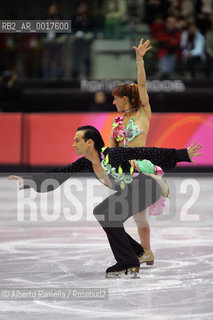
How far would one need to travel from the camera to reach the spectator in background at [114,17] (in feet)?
47.5

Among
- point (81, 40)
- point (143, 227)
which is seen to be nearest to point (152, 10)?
point (81, 40)

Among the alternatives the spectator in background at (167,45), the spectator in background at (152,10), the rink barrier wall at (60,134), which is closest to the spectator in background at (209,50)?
the spectator in background at (167,45)

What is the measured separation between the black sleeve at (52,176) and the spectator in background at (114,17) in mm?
9221

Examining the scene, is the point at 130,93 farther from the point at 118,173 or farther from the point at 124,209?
the point at 124,209

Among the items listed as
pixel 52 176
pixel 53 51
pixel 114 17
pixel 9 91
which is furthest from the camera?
pixel 114 17

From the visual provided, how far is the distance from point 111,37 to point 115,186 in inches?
365

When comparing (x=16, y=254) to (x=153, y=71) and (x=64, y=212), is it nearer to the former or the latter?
(x=64, y=212)

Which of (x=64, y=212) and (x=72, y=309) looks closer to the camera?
(x=72, y=309)

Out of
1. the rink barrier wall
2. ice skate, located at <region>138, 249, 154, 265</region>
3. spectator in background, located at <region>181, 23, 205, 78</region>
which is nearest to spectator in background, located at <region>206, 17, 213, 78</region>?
spectator in background, located at <region>181, 23, 205, 78</region>

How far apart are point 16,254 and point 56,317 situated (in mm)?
2299

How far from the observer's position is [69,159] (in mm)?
13094

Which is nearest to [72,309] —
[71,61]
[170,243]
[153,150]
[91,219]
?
[153,150]

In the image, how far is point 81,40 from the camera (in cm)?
1448

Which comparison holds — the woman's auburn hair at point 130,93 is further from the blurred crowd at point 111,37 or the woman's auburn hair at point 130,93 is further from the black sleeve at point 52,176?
the blurred crowd at point 111,37
